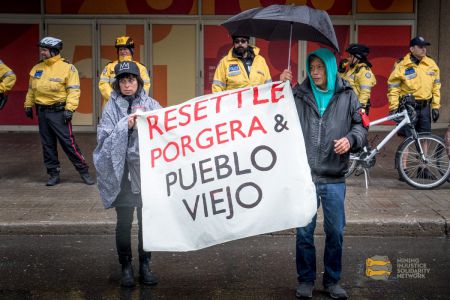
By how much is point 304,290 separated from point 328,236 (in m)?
0.46

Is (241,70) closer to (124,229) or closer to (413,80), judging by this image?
(413,80)

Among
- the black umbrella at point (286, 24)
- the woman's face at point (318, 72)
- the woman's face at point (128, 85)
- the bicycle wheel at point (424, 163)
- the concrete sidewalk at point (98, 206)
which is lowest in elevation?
the concrete sidewalk at point (98, 206)

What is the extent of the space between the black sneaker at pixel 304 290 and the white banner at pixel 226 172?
2.23 feet

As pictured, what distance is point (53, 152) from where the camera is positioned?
9.73 meters

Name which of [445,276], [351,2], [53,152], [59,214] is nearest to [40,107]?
[53,152]

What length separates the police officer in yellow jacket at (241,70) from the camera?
918 centimetres

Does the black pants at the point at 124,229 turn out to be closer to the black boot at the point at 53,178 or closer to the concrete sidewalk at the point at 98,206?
the concrete sidewalk at the point at 98,206

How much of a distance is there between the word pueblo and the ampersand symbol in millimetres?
159

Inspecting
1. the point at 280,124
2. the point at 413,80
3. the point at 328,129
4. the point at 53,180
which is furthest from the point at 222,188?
the point at 413,80

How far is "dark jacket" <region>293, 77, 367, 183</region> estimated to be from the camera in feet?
17.2

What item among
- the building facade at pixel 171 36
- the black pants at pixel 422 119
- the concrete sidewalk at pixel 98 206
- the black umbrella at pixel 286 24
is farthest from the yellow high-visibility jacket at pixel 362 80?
the black umbrella at pixel 286 24

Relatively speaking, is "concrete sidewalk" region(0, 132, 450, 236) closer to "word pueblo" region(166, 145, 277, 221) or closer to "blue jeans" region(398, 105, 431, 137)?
"blue jeans" region(398, 105, 431, 137)

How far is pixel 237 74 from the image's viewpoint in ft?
30.1

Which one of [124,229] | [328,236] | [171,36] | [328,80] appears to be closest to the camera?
[328,80]
